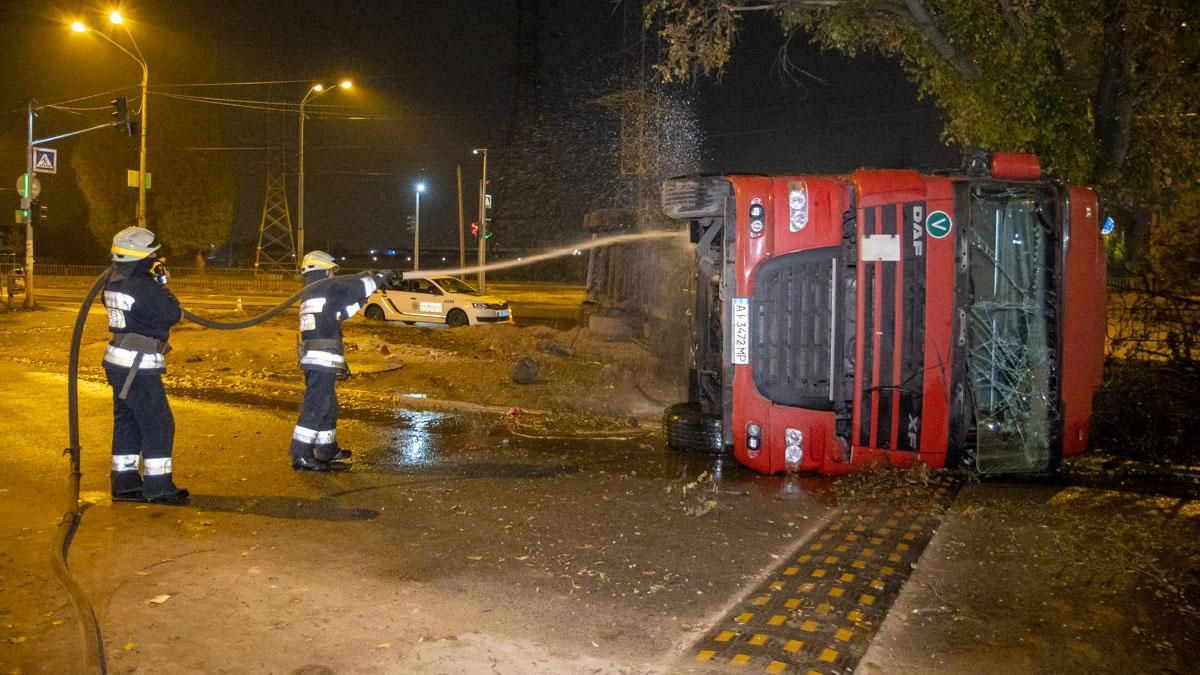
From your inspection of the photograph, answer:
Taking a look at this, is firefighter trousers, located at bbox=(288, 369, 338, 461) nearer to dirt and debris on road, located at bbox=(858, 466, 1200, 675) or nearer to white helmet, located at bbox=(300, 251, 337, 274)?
white helmet, located at bbox=(300, 251, 337, 274)

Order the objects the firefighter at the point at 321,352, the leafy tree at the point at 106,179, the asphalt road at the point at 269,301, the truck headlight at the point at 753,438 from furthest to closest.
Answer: the leafy tree at the point at 106,179, the asphalt road at the point at 269,301, the firefighter at the point at 321,352, the truck headlight at the point at 753,438

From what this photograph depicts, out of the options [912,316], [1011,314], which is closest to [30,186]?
[912,316]

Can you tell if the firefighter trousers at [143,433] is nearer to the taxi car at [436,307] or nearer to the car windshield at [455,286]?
the taxi car at [436,307]

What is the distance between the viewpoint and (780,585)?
4.89 metres

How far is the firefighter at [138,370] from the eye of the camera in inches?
244

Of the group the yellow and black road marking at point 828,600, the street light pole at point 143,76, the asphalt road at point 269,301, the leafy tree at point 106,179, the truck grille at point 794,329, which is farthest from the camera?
the leafy tree at point 106,179

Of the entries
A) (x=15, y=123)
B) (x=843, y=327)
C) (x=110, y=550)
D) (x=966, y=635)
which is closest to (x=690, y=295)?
(x=843, y=327)

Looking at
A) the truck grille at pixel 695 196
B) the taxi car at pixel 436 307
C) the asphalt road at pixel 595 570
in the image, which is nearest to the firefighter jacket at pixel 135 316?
the asphalt road at pixel 595 570

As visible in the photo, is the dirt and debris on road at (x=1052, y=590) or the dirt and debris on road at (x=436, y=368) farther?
the dirt and debris on road at (x=436, y=368)

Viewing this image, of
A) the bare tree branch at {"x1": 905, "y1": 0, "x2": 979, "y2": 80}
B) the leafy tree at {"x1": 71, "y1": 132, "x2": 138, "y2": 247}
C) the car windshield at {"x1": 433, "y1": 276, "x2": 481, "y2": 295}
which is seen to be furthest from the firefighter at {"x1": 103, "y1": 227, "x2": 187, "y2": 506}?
the leafy tree at {"x1": 71, "y1": 132, "x2": 138, "y2": 247}

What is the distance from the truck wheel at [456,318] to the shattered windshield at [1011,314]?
15.5m

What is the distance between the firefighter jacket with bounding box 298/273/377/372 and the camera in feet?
23.6

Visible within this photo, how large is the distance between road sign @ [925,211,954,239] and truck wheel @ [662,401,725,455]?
2152mm

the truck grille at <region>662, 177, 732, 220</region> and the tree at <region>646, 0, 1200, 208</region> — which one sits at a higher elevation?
the tree at <region>646, 0, 1200, 208</region>
